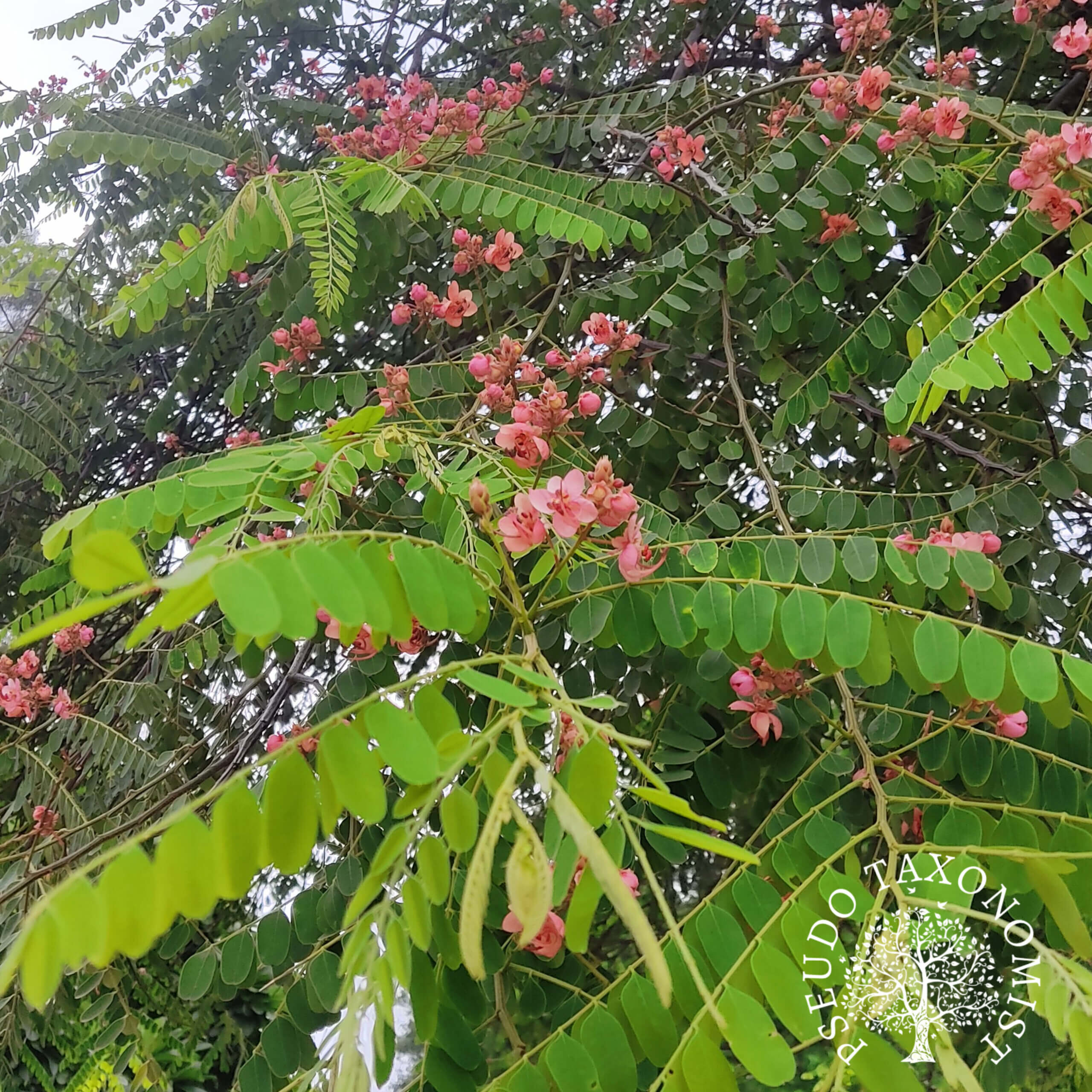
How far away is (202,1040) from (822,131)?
9.27ft

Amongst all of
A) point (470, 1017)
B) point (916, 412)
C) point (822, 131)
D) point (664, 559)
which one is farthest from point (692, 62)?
point (470, 1017)

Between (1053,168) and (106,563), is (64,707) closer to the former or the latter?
(106,563)

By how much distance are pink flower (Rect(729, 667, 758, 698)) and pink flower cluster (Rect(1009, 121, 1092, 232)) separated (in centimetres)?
69

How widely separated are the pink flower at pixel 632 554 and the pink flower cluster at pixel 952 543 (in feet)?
0.88

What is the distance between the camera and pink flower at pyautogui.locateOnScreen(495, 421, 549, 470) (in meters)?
0.74

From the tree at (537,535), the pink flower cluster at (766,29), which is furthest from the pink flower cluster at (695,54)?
the pink flower cluster at (766,29)

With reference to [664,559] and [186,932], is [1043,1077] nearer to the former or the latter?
[664,559]

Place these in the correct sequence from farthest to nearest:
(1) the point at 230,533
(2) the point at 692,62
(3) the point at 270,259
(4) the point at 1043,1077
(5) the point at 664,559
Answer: (3) the point at 270,259 → (2) the point at 692,62 → (4) the point at 1043,1077 → (5) the point at 664,559 → (1) the point at 230,533

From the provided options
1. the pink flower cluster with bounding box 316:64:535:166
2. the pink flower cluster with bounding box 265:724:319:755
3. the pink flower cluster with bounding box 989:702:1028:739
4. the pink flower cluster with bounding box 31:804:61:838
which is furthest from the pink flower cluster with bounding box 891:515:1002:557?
the pink flower cluster with bounding box 31:804:61:838

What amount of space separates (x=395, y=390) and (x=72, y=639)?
99 cm

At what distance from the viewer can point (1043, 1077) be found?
1.24m

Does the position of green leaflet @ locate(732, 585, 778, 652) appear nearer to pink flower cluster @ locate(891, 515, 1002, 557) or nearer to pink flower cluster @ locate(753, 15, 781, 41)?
pink flower cluster @ locate(891, 515, 1002, 557)

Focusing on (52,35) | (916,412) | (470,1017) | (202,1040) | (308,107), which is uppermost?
(52,35)

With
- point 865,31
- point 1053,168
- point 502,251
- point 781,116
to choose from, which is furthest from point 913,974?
point 865,31
